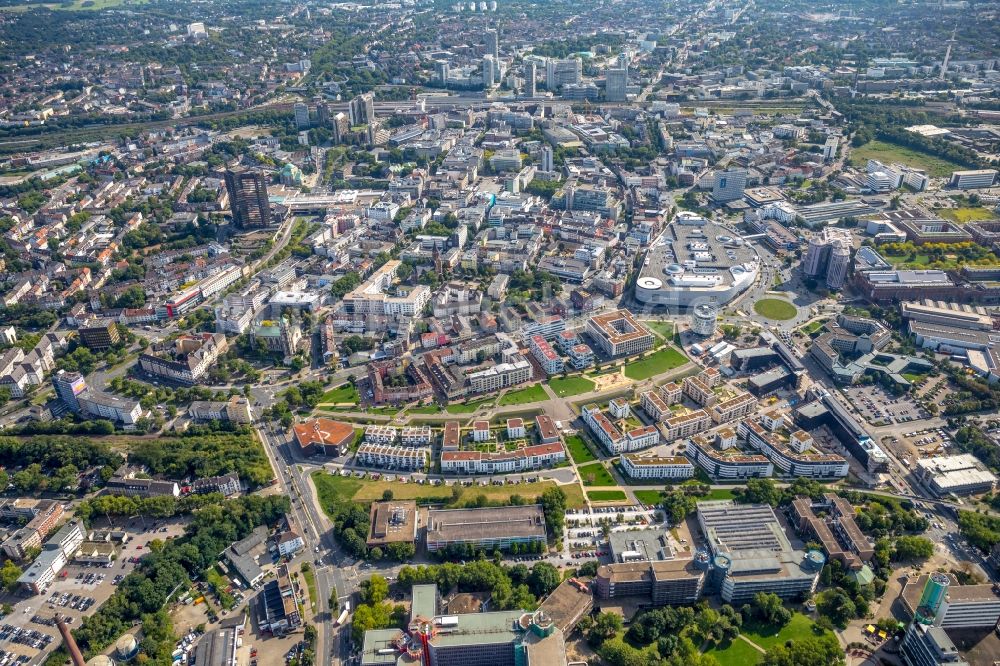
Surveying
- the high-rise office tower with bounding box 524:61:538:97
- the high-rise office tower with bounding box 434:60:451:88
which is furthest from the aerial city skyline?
the high-rise office tower with bounding box 434:60:451:88

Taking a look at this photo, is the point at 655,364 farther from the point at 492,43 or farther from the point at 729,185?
the point at 492,43

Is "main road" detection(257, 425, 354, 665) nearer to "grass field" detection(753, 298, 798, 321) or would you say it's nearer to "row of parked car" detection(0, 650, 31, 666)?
"row of parked car" detection(0, 650, 31, 666)

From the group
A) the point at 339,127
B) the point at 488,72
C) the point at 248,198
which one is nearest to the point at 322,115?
the point at 339,127

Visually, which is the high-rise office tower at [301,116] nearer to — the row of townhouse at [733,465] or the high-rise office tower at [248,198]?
the high-rise office tower at [248,198]

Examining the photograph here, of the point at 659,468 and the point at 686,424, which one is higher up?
the point at 686,424

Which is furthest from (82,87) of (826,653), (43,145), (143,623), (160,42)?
(826,653)

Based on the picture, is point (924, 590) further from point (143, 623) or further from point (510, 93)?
point (510, 93)
